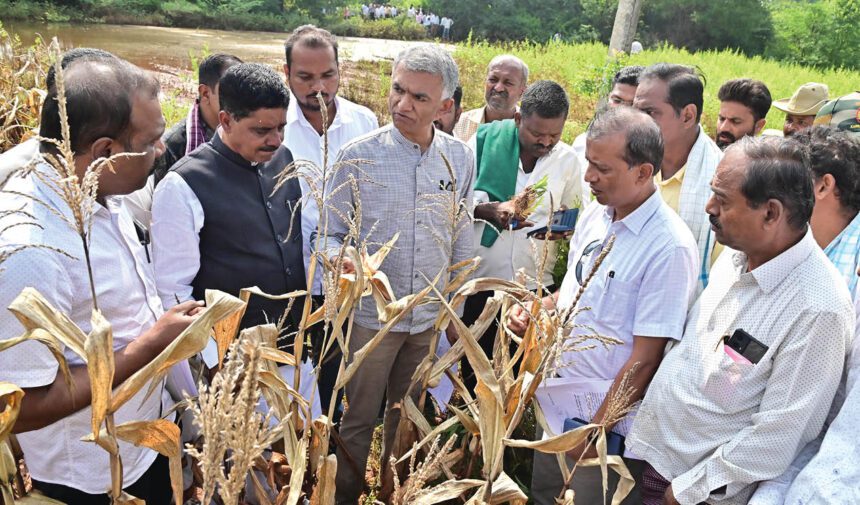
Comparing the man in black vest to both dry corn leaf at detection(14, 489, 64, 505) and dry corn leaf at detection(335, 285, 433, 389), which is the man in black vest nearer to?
dry corn leaf at detection(335, 285, 433, 389)

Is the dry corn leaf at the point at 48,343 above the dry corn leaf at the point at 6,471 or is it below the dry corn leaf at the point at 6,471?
above

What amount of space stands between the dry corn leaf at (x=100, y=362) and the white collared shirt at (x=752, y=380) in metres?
1.59

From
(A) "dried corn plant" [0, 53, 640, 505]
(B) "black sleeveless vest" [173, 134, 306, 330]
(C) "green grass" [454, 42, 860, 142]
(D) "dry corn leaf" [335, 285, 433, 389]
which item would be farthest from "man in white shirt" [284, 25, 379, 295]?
(C) "green grass" [454, 42, 860, 142]

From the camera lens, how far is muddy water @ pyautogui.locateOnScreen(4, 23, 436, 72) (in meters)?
14.8

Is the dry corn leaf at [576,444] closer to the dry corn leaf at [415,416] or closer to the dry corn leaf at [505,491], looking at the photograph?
the dry corn leaf at [505,491]

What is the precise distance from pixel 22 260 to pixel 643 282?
5.94ft

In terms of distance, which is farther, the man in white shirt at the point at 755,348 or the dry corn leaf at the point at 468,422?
the dry corn leaf at the point at 468,422

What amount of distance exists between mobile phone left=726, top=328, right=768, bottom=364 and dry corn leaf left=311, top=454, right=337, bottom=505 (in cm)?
119

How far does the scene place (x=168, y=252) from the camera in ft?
7.38

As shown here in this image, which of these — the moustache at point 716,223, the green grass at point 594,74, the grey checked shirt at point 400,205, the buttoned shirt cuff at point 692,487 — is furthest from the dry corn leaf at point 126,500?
the green grass at point 594,74

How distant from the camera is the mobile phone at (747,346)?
6.14 feet

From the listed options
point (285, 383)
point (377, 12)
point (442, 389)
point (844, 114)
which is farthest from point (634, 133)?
point (377, 12)

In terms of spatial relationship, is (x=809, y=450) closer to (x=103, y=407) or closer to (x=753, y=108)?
(x=103, y=407)

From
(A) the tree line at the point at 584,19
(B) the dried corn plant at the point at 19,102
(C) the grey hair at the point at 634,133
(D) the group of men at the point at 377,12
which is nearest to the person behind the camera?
(C) the grey hair at the point at 634,133
